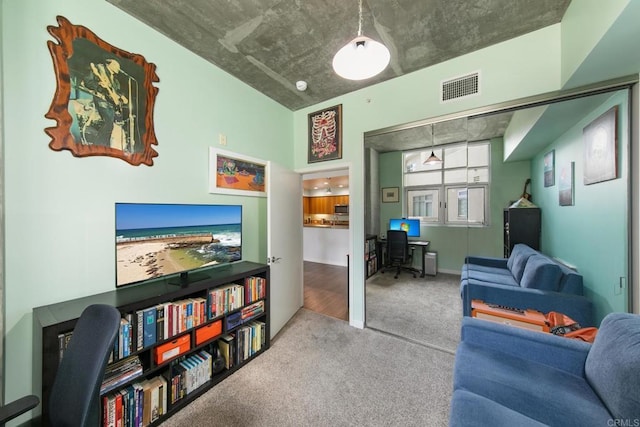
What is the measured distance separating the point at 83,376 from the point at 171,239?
39.4 inches

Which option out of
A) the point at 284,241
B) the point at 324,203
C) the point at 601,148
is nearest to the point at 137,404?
the point at 284,241

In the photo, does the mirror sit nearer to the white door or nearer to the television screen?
the television screen

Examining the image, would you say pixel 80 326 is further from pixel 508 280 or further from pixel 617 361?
pixel 508 280

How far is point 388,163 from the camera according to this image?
301 cm

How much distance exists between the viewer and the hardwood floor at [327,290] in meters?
3.23

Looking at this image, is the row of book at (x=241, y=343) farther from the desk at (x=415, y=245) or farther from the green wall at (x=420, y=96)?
the desk at (x=415, y=245)

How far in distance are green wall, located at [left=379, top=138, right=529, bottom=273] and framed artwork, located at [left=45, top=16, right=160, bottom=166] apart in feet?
8.49

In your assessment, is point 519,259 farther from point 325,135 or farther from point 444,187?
point 325,135

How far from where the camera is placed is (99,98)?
1585 millimetres

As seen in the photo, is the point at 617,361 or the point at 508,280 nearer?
the point at 617,361

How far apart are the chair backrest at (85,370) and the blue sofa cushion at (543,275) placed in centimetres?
325

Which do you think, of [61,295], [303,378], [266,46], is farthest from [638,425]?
[266,46]

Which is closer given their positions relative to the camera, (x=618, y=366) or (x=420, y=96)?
(x=618, y=366)

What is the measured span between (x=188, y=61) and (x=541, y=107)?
3.33m
